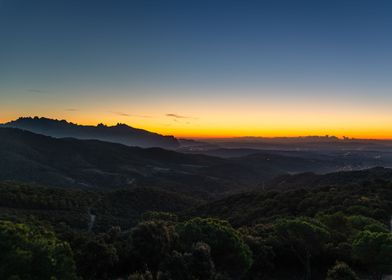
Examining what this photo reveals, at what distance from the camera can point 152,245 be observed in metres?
30.5

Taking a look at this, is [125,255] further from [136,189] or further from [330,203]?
[136,189]

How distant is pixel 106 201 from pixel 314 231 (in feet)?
318

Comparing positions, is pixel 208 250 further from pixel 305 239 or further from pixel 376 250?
pixel 376 250

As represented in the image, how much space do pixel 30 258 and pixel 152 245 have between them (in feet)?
39.8

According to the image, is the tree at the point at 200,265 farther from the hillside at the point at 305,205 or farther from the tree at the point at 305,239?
the hillside at the point at 305,205

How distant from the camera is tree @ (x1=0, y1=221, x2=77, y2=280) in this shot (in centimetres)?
1934

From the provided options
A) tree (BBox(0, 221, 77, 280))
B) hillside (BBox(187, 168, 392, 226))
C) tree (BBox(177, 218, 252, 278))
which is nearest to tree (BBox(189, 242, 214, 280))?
tree (BBox(177, 218, 252, 278))

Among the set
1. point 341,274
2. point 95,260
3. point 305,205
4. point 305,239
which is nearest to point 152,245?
point 95,260

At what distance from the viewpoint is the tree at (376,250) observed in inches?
1081

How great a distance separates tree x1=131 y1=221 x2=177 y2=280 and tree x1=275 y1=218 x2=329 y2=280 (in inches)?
437

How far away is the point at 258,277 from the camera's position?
32781 mm

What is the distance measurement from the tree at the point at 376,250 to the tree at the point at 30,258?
21111 millimetres

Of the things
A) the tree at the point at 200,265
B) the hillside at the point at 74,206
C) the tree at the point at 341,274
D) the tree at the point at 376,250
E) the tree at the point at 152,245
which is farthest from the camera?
the hillside at the point at 74,206

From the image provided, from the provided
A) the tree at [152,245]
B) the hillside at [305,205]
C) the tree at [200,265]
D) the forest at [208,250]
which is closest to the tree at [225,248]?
the forest at [208,250]
